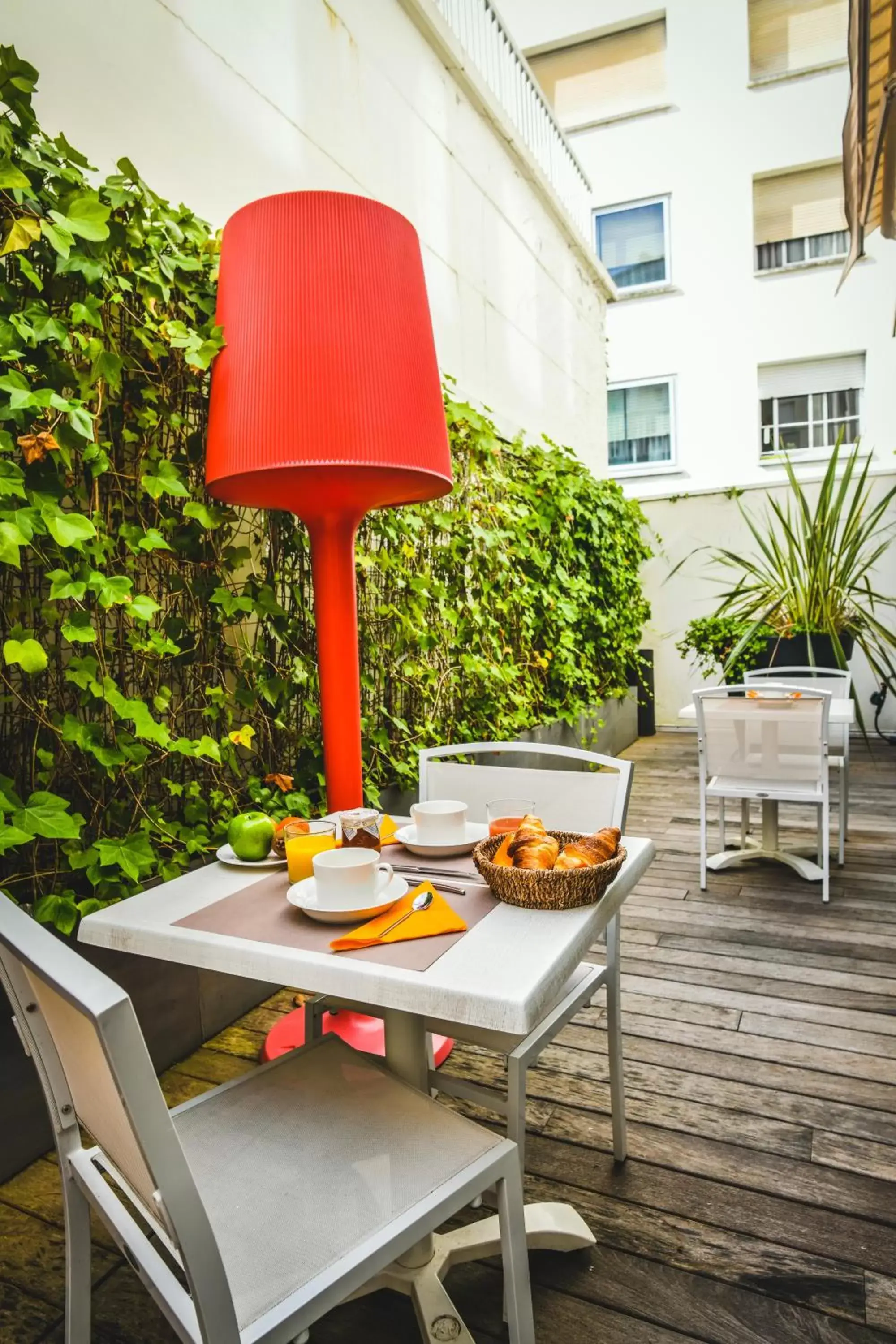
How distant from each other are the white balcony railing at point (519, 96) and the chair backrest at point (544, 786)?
11.6ft

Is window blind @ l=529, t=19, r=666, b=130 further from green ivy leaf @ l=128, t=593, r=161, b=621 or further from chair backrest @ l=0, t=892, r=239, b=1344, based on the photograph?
chair backrest @ l=0, t=892, r=239, b=1344

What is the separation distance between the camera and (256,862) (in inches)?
53.0

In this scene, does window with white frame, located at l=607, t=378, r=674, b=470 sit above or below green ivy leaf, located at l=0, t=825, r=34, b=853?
above

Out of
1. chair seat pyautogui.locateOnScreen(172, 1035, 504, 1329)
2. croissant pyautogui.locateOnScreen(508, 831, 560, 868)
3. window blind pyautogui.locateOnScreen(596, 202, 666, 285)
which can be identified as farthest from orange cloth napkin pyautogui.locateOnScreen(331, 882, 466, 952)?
window blind pyautogui.locateOnScreen(596, 202, 666, 285)

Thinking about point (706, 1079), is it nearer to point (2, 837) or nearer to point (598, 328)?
point (2, 837)

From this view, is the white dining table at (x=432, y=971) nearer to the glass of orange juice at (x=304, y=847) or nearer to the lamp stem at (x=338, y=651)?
the glass of orange juice at (x=304, y=847)

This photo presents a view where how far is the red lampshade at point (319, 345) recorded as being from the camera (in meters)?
1.47

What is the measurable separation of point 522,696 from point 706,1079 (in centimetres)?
225

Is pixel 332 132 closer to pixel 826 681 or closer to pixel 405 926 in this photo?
pixel 405 926

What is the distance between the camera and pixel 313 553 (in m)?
1.81

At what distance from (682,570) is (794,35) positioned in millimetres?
5481

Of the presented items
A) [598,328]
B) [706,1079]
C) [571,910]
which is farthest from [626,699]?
[571,910]

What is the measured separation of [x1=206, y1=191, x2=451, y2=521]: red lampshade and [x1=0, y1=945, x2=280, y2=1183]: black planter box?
103cm

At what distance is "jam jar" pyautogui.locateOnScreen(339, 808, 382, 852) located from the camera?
50.3 inches
